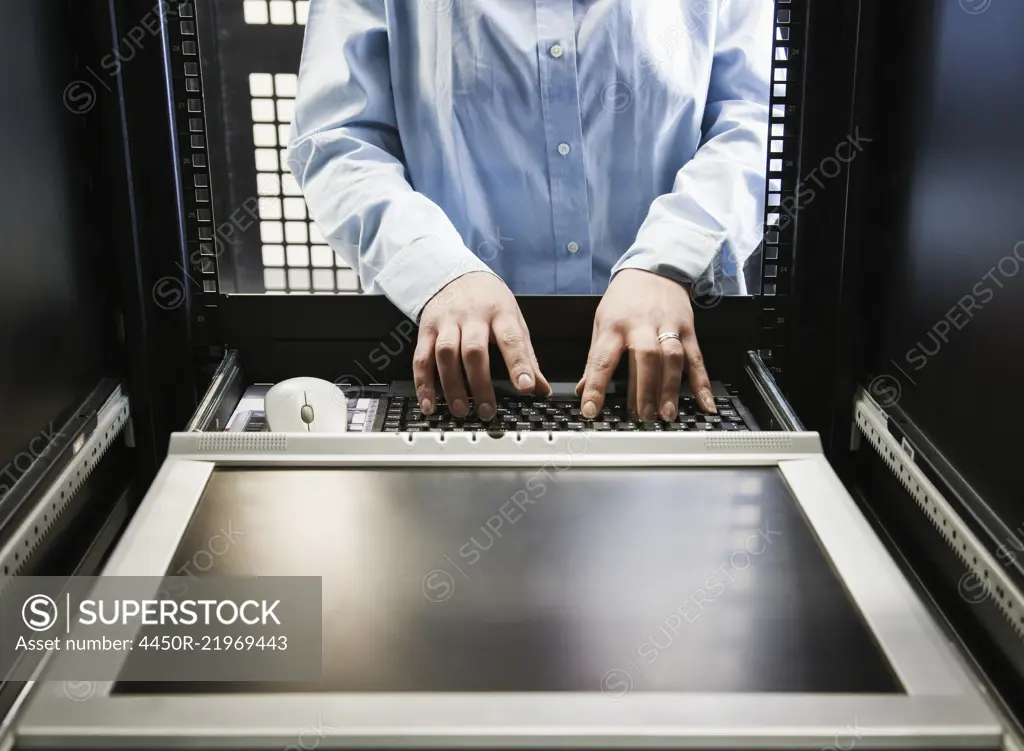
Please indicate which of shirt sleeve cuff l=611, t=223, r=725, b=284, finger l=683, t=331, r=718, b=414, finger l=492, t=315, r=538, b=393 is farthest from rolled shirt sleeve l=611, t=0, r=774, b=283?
finger l=492, t=315, r=538, b=393

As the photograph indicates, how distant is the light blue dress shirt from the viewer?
52.0 inches

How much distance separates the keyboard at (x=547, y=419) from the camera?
1186mm

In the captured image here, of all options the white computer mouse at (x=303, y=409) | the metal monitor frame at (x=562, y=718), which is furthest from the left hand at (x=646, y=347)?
the metal monitor frame at (x=562, y=718)

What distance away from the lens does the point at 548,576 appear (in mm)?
865

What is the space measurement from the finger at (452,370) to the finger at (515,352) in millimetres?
55

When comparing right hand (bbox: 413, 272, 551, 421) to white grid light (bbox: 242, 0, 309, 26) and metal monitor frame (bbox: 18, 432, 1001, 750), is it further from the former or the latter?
metal monitor frame (bbox: 18, 432, 1001, 750)

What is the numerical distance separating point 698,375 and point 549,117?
445mm

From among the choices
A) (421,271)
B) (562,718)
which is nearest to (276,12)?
(421,271)

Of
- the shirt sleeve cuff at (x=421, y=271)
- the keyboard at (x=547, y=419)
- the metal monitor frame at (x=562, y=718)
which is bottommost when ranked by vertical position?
the metal monitor frame at (x=562, y=718)

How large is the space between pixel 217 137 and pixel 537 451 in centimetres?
59

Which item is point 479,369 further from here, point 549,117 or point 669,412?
point 549,117

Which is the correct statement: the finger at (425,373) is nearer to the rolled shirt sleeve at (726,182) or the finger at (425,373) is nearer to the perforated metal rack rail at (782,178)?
the rolled shirt sleeve at (726,182)

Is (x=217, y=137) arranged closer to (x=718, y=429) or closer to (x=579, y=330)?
(x=579, y=330)

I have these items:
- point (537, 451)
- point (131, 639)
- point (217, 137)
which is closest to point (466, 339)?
point (537, 451)
